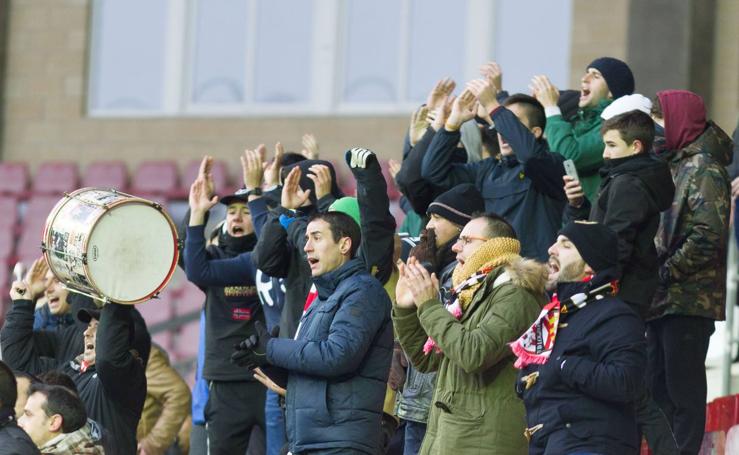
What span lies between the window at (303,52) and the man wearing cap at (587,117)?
19.5 ft

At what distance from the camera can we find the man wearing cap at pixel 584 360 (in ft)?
18.2

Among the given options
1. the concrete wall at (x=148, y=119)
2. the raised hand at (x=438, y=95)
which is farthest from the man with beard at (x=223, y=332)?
the concrete wall at (x=148, y=119)

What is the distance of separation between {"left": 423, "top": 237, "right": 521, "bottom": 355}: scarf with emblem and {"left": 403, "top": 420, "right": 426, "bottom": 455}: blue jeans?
19.8 inches

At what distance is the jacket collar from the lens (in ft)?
21.1

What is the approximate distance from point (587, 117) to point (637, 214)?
1439 millimetres

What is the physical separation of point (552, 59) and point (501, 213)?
21.7 feet

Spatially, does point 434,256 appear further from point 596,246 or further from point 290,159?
point 290,159

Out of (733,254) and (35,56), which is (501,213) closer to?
(733,254)

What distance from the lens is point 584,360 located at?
18.3 feet

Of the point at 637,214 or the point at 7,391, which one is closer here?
the point at 637,214

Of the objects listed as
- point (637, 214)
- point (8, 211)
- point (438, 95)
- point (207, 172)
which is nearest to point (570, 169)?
point (637, 214)

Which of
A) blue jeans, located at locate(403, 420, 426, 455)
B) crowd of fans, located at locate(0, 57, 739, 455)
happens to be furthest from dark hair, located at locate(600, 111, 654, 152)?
blue jeans, located at locate(403, 420, 426, 455)

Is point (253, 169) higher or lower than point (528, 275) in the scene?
higher

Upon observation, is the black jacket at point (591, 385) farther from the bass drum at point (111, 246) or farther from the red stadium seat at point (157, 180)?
the red stadium seat at point (157, 180)
